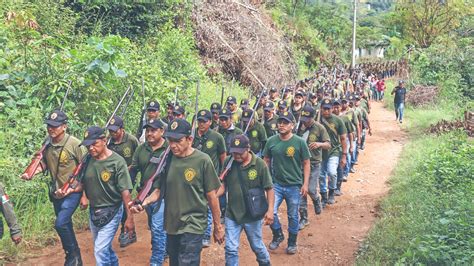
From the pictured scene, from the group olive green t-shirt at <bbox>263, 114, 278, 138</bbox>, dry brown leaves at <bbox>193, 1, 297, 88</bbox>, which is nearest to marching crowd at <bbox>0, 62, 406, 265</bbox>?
olive green t-shirt at <bbox>263, 114, 278, 138</bbox>

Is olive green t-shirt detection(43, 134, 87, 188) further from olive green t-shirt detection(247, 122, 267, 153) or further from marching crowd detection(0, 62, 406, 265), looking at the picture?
olive green t-shirt detection(247, 122, 267, 153)

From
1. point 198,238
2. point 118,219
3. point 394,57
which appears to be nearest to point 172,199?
point 198,238

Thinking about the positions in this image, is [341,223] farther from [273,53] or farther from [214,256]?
[273,53]

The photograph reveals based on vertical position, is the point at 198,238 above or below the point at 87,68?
below

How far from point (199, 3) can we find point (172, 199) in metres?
13.1

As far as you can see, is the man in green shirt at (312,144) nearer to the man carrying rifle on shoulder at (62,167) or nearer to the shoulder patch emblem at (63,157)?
the man carrying rifle on shoulder at (62,167)

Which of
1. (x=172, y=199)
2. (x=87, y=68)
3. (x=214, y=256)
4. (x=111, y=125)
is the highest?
(x=87, y=68)

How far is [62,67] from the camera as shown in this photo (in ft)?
26.2

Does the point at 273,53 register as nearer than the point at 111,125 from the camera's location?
No

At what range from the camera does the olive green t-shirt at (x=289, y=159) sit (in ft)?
18.9

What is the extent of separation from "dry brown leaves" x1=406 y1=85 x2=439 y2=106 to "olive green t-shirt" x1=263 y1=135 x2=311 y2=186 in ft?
55.0

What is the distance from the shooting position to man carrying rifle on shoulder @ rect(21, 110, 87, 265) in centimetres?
500

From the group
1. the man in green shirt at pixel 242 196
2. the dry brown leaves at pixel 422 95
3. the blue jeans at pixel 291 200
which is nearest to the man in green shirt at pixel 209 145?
the blue jeans at pixel 291 200

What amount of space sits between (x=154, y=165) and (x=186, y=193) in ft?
3.96
